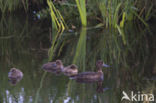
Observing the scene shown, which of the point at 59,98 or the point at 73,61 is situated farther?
the point at 73,61

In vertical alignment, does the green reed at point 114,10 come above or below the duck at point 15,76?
above

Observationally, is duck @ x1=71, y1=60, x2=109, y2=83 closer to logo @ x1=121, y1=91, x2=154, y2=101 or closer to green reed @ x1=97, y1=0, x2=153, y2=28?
logo @ x1=121, y1=91, x2=154, y2=101

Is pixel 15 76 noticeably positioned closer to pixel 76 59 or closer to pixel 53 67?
pixel 53 67

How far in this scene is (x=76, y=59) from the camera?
7.38 meters

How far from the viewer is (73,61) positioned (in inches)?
286

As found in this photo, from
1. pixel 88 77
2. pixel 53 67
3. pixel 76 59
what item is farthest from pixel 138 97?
pixel 76 59

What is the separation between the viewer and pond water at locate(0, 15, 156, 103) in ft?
17.1

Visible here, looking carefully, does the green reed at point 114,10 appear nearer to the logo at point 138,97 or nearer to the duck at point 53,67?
the duck at point 53,67

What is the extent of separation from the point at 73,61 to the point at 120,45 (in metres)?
1.82

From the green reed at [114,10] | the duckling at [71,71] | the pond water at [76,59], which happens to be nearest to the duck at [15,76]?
the pond water at [76,59]

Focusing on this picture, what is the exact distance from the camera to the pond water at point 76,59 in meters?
5.22

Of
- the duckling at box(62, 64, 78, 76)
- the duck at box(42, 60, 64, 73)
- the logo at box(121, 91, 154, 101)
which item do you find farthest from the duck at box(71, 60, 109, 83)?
the logo at box(121, 91, 154, 101)

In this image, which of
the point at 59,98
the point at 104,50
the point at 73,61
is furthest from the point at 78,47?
the point at 59,98

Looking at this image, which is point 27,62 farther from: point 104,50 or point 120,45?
point 120,45
